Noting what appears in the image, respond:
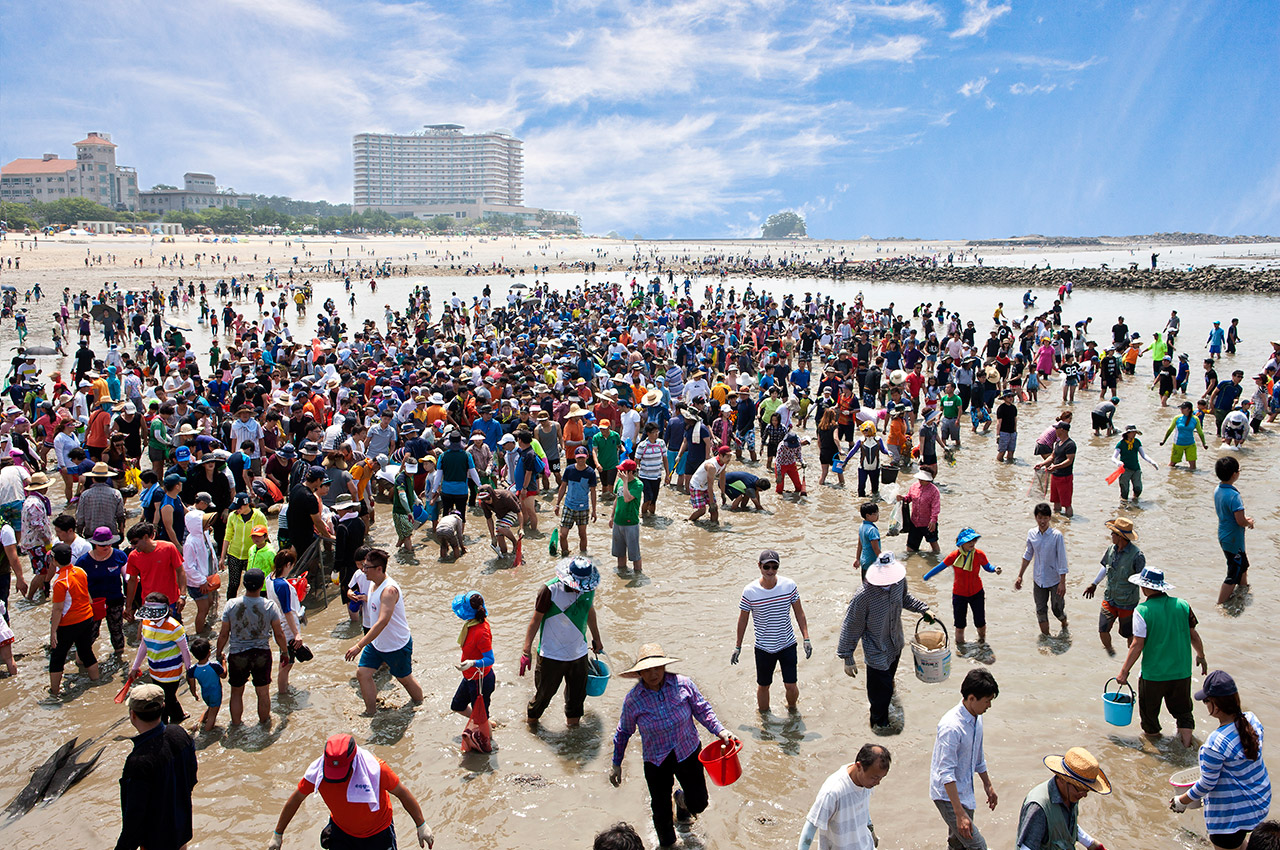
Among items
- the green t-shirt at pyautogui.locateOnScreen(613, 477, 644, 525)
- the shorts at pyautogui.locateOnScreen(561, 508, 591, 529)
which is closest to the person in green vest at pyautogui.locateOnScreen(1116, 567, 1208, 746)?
the green t-shirt at pyautogui.locateOnScreen(613, 477, 644, 525)

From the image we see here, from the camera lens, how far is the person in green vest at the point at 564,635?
561cm

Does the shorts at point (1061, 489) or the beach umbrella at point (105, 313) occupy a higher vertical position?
the beach umbrella at point (105, 313)

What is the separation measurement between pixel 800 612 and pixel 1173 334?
24318 millimetres

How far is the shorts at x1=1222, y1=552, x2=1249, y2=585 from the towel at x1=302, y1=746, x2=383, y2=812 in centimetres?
795

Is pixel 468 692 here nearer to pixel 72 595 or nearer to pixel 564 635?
pixel 564 635

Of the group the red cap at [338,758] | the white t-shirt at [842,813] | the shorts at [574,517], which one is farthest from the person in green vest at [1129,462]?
the red cap at [338,758]

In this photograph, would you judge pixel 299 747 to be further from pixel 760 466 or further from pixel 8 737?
pixel 760 466

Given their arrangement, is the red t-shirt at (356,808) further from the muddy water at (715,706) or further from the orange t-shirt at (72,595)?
the orange t-shirt at (72,595)

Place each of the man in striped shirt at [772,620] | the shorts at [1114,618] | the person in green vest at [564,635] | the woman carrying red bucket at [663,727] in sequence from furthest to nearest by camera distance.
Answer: the shorts at [1114,618]
the man in striped shirt at [772,620]
the person in green vest at [564,635]
the woman carrying red bucket at [663,727]

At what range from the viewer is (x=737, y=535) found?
33.3ft

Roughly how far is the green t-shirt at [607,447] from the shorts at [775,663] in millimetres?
5198

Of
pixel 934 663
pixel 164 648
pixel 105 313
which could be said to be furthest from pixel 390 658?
pixel 105 313

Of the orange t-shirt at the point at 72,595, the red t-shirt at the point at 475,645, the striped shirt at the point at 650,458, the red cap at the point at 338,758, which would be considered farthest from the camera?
the striped shirt at the point at 650,458

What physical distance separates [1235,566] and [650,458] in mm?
6169
